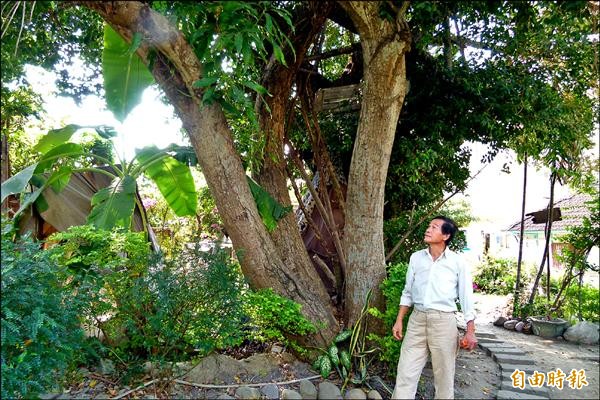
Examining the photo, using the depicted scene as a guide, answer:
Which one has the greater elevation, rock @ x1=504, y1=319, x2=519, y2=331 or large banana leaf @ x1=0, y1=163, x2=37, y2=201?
large banana leaf @ x1=0, y1=163, x2=37, y2=201

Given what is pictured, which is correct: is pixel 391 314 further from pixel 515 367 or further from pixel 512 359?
pixel 512 359

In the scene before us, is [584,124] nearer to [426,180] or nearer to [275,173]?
[426,180]

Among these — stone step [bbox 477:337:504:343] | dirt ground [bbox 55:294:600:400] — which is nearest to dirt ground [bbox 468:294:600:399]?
dirt ground [bbox 55:294:600:400]

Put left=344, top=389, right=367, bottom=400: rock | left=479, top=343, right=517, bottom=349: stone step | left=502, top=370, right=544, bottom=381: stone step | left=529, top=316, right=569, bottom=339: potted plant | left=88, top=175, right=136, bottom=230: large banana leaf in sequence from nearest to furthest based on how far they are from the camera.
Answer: left=344, top=389, right=367, bottom=400: rock
left=502, top=370, right=544, bottom=381: stone step
left=88, top=175, right=136, bottom=230: large banana leaf
left=479, top=343, right=517, bottom=349: stone step
left=529, top=316, right=569, bottom=339: potted plant

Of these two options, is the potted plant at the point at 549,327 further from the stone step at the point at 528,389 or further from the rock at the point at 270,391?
the rock at the point at 270,391

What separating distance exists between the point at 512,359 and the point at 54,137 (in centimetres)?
603

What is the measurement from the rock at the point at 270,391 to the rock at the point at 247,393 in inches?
2.5

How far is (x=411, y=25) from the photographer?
4.82 meters

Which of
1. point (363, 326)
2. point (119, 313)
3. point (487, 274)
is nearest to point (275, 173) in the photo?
point (363, 326)

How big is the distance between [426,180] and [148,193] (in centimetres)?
716

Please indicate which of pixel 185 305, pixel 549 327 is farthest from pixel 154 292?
pixel 549 327

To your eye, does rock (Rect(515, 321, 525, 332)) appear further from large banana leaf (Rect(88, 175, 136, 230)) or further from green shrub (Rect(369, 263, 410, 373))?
large banana leaf (Rect(88, 175, 136, 230))

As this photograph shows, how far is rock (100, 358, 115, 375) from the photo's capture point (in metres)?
3.54

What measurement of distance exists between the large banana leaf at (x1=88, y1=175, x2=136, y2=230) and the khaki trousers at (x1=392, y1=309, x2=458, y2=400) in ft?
9.84
